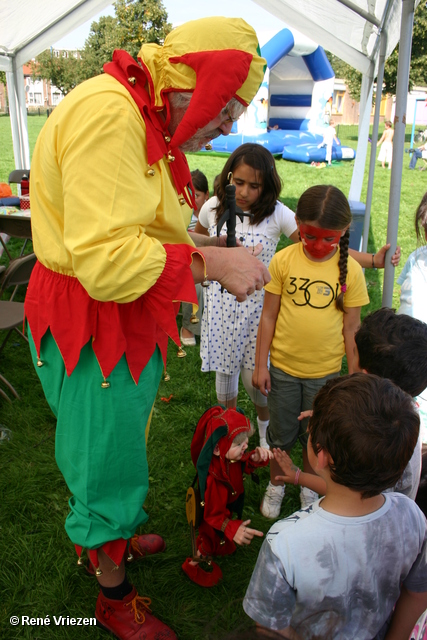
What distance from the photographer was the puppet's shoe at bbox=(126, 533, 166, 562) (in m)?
2.30

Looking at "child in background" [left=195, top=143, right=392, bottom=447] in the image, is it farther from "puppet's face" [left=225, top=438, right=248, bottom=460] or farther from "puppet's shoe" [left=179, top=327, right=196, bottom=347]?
"puppet's shoe" [left=179, top=327, right=196, bottom=347]

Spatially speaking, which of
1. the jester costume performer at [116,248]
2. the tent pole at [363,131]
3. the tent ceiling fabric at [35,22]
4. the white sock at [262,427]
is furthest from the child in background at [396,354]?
the tent ceiling fabric at [35,22]

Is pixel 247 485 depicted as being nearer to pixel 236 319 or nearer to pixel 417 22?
pixel 236 319

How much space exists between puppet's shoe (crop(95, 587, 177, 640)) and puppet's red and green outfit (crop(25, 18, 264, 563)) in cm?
26

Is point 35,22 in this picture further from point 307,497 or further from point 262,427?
Answer: point 307,497

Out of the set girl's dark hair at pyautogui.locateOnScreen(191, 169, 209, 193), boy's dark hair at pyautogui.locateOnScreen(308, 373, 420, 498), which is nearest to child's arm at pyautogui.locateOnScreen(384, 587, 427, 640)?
boy's dark hair at pyautogui.locateOnScreen(308, 373, 420, 498)

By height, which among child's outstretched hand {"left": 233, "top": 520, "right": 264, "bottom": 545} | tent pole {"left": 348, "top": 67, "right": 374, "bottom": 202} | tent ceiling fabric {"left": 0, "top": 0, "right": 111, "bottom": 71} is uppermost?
tent ceiling fabric {"left": 0, "top": 0, "right": 111, "bottom": 71}

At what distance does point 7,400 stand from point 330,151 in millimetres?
14378

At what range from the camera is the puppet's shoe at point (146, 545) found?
2305 mm

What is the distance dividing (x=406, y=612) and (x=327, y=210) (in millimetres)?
1538

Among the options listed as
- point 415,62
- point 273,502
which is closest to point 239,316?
point 273,502

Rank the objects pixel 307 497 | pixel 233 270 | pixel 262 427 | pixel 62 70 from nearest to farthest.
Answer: pixel 233 270
pixel 307 497
pixel 262 427
pixel 62 70

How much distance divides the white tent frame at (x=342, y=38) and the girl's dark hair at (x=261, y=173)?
61 centimetres

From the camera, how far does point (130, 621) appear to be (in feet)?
6.20
